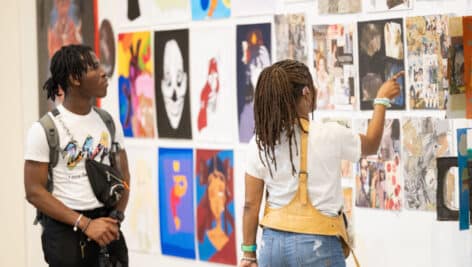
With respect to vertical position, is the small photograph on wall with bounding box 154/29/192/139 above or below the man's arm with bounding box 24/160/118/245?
above

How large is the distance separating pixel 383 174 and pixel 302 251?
118cm

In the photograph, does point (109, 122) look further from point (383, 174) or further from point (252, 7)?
point (383, 174)

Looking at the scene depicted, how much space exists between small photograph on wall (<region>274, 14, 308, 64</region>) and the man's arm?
4.61ft

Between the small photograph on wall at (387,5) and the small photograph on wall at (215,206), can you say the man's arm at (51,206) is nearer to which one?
the small photograph on wall at (215,206)

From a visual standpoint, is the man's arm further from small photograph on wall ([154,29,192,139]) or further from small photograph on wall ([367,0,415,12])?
small photograph on wall ([367,0,415,12])

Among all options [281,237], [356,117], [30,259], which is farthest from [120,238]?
[30,259]

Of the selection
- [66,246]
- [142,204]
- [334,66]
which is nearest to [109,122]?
[66,246]

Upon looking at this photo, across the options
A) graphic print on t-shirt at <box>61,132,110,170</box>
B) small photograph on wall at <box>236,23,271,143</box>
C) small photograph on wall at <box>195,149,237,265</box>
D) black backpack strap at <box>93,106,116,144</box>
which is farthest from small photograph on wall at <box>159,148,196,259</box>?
graphic print on t-shirt at <box>61,132,110,170</box>

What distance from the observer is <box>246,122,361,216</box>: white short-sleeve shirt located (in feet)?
10.8

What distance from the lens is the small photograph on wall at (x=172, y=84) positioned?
209 inches

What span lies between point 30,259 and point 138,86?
1.74m

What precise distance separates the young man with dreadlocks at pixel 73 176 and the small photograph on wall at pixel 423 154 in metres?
1.36

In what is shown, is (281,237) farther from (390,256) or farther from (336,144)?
(390,256)

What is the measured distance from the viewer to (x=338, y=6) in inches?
174
